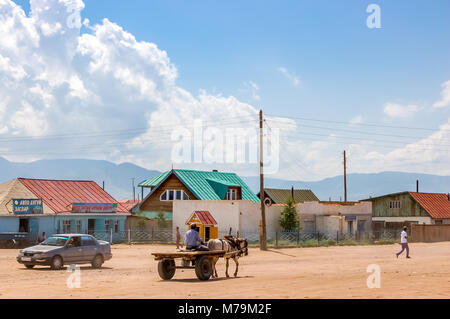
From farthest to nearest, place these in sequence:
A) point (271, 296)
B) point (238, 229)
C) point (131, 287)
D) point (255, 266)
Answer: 1. point (238, 229)
2. point (255, 266)
3. point (131, 287)
4. point (271, 296)

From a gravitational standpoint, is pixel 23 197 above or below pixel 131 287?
above

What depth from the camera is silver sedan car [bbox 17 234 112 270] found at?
2711 centimetres

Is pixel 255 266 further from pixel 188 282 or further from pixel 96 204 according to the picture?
pixel 96 204

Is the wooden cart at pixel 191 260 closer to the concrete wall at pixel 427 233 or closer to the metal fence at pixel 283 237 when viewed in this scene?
the metal fence at pixel 283 237

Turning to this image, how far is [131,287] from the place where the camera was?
63.4 ft

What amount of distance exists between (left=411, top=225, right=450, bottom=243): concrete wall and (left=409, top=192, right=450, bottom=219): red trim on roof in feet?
41.9

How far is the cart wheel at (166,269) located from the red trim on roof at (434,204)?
5679 centimetres

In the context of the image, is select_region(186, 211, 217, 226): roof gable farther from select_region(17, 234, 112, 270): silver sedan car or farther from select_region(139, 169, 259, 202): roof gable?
select_region(17, 234, 112, 270): silver sedan car

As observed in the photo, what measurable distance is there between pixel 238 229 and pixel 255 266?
22.6m

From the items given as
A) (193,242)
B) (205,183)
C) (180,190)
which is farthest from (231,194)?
(193,242)

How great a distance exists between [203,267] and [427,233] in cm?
4257

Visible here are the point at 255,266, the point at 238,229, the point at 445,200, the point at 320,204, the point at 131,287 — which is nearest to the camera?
the point at 131,287

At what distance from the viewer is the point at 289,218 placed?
181 feet
